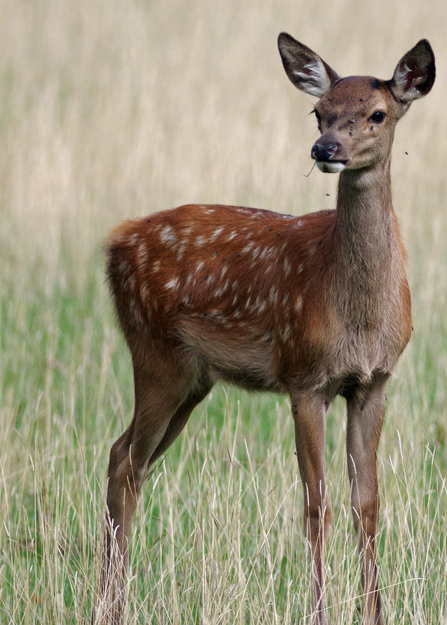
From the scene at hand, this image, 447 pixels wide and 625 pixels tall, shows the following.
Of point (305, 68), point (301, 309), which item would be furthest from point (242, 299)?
point (305, 68)

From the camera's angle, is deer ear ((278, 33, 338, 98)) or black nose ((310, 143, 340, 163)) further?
deer ear ((278, 33, 338, 98))

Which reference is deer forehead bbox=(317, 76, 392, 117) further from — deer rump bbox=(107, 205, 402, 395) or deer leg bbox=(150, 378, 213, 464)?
deer leg bbox=(150, 378, 213, 464)

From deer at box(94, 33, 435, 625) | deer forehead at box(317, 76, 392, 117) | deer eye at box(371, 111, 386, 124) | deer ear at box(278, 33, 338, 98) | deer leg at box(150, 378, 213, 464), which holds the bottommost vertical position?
deer leg at box(150, 378, 213, 464)

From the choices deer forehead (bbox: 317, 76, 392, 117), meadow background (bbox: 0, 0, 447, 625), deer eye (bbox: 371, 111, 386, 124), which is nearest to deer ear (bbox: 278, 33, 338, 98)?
deer forehead (bbox: 317, 76, 392, 117)

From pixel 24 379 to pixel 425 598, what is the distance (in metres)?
3.73

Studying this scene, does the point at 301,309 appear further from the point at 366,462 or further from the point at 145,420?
the point at 145,420

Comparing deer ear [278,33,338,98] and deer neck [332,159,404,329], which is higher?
deer ear [278,33,338,98]

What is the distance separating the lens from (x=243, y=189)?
1116 centimetres

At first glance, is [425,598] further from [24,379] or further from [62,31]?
[62,31]

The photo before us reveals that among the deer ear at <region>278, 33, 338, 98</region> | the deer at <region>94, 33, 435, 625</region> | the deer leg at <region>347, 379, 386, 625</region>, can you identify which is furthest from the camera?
the deer ear at <region>278, 33, 338, 98</region>

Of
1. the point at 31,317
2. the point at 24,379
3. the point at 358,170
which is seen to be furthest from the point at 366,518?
the point at 31,317

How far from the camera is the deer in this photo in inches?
178

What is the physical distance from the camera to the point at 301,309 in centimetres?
473

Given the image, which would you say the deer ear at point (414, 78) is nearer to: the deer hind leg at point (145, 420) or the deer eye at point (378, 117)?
the deer eye at point (378, 117)
